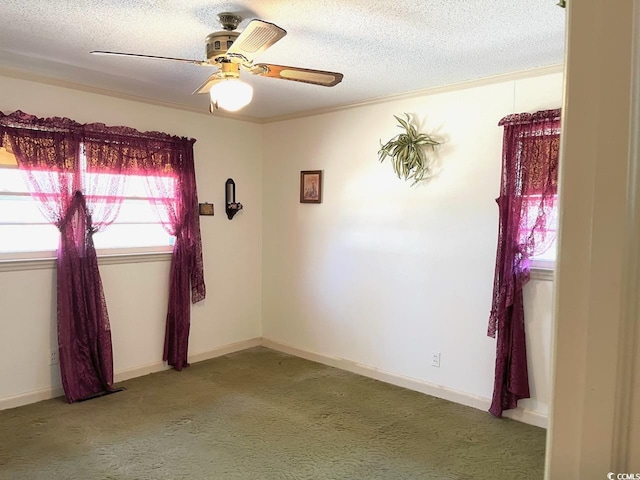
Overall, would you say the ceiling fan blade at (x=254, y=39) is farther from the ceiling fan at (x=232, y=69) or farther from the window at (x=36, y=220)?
the window at (x=36, y=220)

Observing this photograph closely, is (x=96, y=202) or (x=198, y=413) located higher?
(x=96, y=202)

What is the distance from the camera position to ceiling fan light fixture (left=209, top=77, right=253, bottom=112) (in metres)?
2.37

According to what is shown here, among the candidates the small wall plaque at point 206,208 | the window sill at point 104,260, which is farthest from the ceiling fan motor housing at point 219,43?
the small wall plaque at point 206,208

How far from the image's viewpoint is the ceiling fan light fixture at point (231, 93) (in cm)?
237

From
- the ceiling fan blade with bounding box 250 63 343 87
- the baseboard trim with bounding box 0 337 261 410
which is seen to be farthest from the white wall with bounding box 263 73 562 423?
the ceiling fan blade with bounding box 250 63 343 87

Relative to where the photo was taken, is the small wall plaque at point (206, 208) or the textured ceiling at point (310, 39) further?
the small wall plaque at point (206, 208)

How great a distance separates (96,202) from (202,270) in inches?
45.8

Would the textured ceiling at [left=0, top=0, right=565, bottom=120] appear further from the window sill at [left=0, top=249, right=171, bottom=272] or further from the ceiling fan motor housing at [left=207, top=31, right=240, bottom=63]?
the window sill at [left=0, top=249, right=171, bottom=272]

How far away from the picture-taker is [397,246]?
403 centimetres

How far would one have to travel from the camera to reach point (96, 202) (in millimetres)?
3787

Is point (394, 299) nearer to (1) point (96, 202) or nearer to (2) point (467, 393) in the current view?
(2) point (467, 393)

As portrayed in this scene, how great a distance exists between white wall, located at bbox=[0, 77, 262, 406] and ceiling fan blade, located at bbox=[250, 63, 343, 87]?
2.03 meters

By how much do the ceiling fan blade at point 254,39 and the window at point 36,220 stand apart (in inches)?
82.8

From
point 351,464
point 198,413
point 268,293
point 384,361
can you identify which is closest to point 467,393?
point 384,361
